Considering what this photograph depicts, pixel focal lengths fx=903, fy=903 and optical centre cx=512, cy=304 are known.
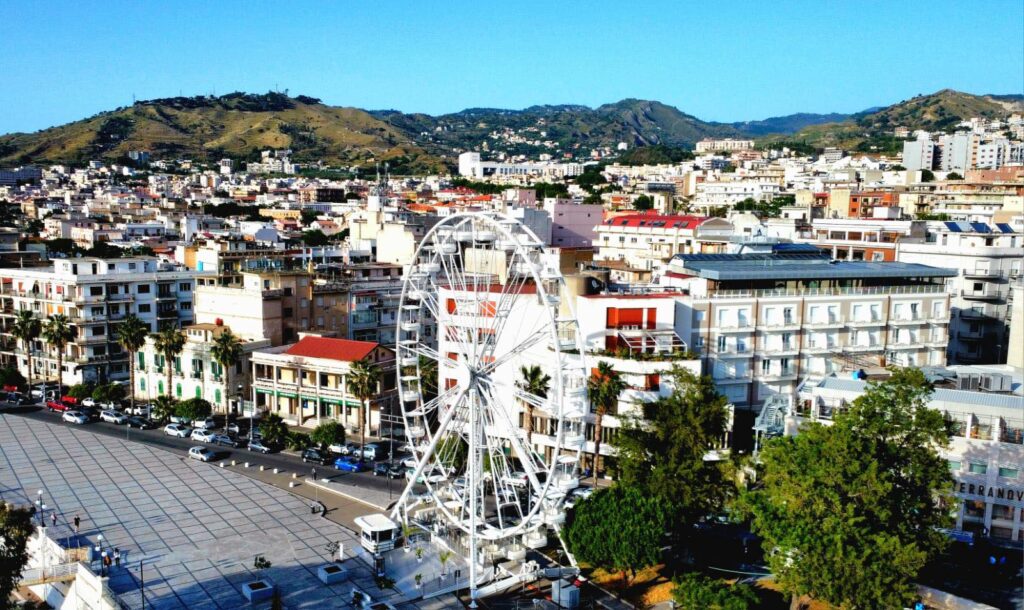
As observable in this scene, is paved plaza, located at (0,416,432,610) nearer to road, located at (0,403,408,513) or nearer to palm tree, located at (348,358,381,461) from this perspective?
road, located at (0,403,408,513)

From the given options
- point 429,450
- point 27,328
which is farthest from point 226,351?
point 429,450

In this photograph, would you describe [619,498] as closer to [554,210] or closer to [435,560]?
[435,560]

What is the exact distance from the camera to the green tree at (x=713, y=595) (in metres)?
35.8

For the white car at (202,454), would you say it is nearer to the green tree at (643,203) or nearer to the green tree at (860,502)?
the green tree at (860,502)

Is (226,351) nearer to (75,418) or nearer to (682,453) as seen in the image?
(75,418)

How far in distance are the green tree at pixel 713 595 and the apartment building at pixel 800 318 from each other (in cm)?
2236

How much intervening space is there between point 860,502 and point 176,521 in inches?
1411

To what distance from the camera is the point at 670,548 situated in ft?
152

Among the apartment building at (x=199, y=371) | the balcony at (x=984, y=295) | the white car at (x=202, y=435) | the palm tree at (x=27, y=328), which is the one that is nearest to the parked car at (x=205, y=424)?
the white car at (x=202, y=435)

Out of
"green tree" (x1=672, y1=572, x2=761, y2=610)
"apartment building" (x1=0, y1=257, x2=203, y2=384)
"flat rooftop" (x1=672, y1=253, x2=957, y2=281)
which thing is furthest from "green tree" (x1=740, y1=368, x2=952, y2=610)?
"apartment building" (x1=0, y1=257, x2=203, y2=384)

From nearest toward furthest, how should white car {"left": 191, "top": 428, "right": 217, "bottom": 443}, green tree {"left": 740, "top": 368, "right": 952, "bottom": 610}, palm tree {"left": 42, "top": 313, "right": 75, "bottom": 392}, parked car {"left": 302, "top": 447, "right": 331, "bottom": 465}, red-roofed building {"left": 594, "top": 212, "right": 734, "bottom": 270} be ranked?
green tree {"left": 740, "top": 368, "right": 952, "bottom": 610}
parked car {"left": 302, "top": 447, "right": 331, "bottom": 465}
white car {"left": 191, "top": 428, "right": 217, "bottom": 443}
palm tree {"left": 42, "top": 313, "right": 75, "bottom": 392}
red-roofed building {"left": 594, "top": 212, "right": 734, "bottom": 270}

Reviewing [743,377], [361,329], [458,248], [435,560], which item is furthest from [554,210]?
[435,560]

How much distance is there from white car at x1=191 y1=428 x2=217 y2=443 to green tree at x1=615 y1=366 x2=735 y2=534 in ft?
111

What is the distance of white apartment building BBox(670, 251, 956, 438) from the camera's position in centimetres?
5850
